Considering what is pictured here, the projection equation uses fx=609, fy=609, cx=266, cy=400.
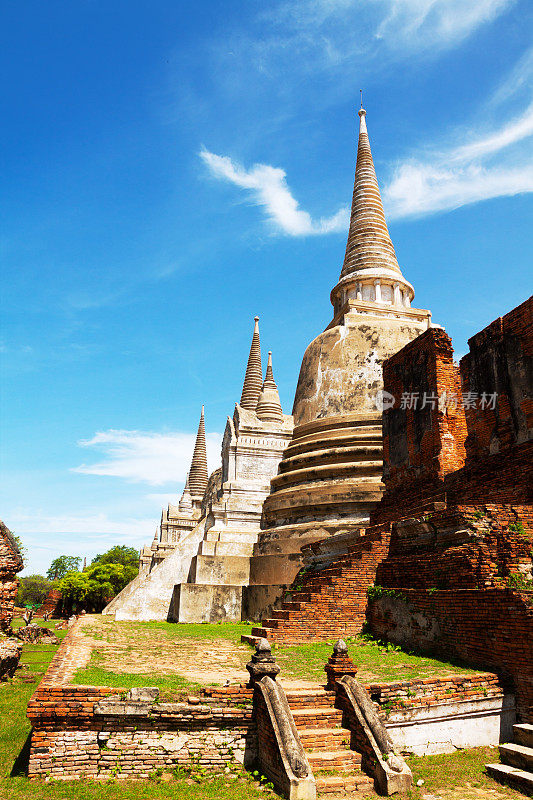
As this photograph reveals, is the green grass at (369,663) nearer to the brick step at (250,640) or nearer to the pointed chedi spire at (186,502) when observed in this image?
the brick step at (250,640)

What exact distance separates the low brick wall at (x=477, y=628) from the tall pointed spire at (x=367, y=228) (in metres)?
18.4

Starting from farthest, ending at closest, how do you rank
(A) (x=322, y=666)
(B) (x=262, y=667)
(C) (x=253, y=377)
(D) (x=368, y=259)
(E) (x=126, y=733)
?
(C) (x=253, y=377) → (D) (x=368, y=259) → (A) (x=322, y=666) → (B) (x=262, y=667) → (E) (x=126, y=733)

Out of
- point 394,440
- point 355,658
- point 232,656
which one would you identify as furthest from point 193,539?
point 355,658

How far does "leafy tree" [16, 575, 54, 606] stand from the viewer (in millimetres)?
78894

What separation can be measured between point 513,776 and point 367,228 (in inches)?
935

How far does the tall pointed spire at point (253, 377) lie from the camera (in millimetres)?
35750

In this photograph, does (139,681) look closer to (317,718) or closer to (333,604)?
(317,718)

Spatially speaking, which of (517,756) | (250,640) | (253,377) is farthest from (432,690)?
(253,377)

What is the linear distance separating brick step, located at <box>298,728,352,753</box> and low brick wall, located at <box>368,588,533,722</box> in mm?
2131

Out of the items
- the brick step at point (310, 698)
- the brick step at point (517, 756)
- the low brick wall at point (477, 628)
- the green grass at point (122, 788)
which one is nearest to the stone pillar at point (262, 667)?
the brick step at point (310, 698)

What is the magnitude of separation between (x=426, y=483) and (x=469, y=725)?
6391mm

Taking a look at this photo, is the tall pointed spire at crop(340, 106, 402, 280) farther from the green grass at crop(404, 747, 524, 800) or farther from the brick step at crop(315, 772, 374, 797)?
the brick step at crop(315, 772, 374, 797)

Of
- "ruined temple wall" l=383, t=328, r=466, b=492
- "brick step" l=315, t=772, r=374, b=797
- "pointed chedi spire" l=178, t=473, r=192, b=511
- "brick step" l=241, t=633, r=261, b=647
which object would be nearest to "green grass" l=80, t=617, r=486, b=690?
"brick step" l=241, t=633, r=261, b=647

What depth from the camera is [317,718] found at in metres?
6.55
